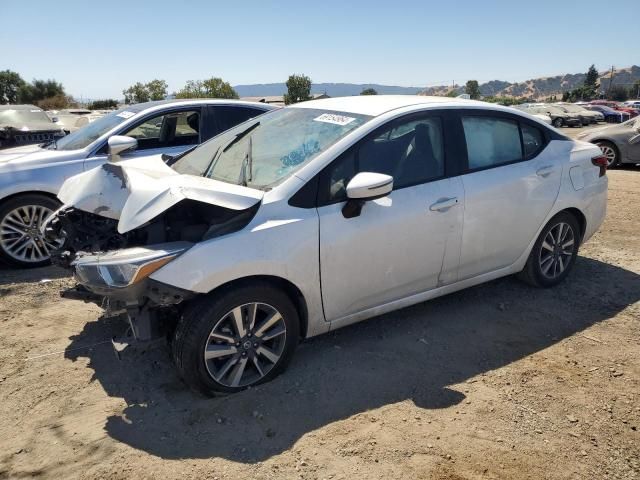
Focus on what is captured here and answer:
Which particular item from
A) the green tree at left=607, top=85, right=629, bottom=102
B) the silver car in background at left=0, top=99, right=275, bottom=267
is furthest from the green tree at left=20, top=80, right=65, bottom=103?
the green tree at left=607, top=85, right=629, bottom=102

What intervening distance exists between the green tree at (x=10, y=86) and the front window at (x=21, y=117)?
162 feet

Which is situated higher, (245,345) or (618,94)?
(618,94)

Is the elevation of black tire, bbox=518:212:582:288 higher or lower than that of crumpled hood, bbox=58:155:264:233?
lower

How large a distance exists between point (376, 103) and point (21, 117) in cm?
902

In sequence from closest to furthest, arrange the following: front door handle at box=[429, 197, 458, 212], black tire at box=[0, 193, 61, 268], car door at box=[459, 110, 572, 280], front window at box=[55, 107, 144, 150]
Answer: front door handle at box=[429, 197, 458, 212] < car door at box=[459, 110, 572, 280] < black tire at box=[0, 193, 61, 268] < front window at box=[55, 107, 144, 150]

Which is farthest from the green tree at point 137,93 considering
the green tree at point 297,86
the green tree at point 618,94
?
the green tree at point 618,94

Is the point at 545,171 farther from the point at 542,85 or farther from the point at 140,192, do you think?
the point at 542,85

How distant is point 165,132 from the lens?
602cm

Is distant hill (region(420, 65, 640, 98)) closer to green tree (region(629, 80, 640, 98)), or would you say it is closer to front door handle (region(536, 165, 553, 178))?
green tree (region(629, 80, 640, 98))

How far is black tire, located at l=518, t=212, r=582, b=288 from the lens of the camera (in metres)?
4.34

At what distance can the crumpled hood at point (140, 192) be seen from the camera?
297 cm

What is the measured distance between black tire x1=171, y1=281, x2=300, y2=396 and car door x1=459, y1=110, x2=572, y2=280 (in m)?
1.63

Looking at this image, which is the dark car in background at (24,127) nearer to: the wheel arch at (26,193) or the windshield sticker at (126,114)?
the windshield sticker at (126,114)

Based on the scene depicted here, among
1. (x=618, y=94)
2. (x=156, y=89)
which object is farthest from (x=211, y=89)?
(x=618, y=94)
